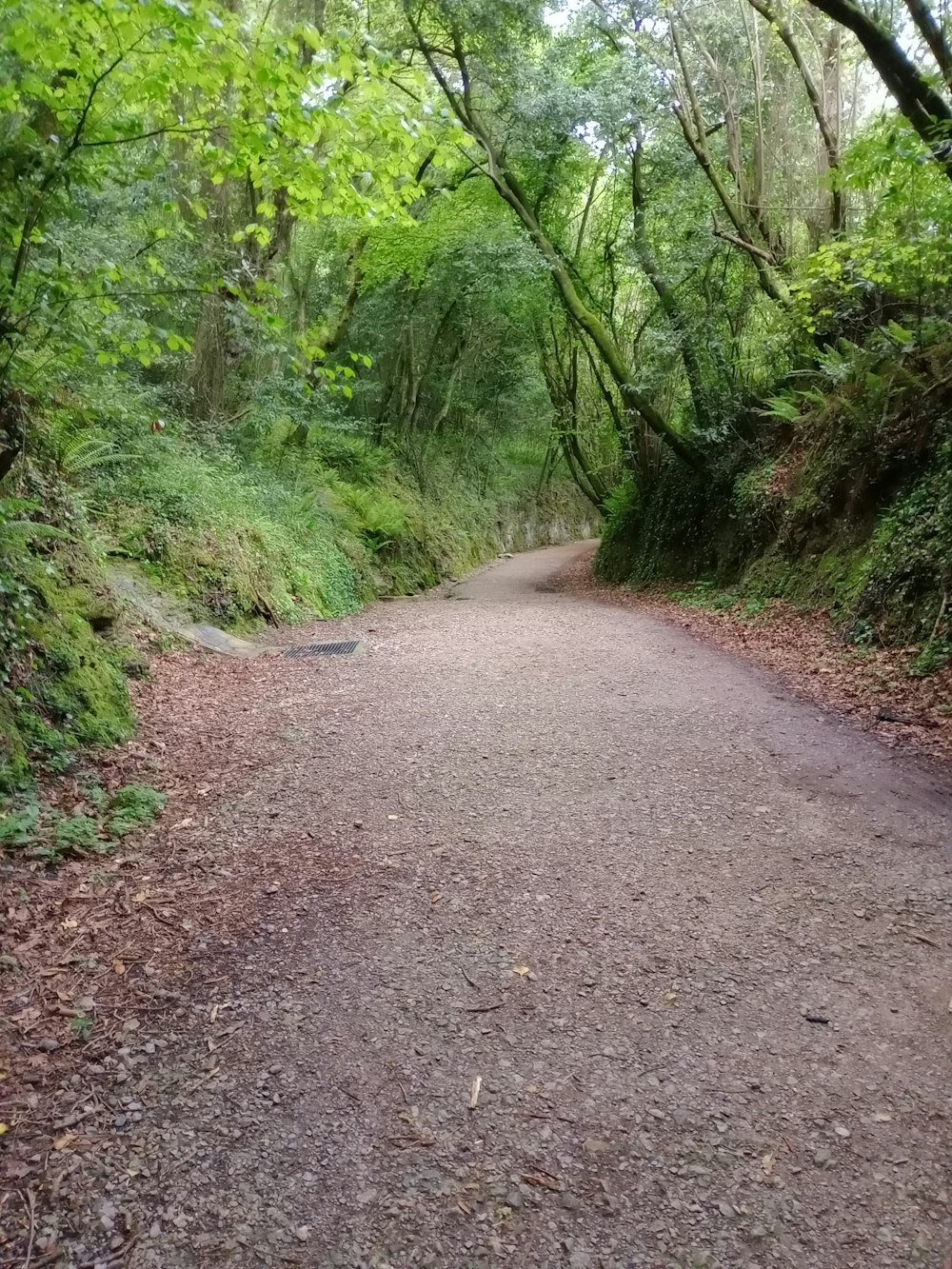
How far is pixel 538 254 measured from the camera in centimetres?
1692

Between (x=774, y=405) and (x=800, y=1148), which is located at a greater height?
(x=774, y=405)

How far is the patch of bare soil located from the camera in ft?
19.3

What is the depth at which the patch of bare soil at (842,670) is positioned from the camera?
19.3 ft

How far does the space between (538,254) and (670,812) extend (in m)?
15.5

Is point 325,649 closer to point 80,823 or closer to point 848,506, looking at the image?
point 80,823

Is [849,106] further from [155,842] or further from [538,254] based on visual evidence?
[155,842]

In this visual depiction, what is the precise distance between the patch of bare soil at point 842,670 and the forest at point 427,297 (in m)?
0.28

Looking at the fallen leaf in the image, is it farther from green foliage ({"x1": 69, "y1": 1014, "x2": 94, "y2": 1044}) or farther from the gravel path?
green foliage ({"x1": 69, "y1": 1014, "x2": 94, "y2": 1044})

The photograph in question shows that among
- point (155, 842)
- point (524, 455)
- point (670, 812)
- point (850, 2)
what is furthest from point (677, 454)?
point (524, 455)

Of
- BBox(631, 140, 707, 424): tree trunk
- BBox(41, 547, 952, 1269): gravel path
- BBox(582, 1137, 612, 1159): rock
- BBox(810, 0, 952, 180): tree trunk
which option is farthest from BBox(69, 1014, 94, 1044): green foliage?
BBox(631, 140, 707, 424): tree trunk

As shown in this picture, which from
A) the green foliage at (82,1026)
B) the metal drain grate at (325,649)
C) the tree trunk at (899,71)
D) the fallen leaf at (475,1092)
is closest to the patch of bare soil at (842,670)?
the tree trunk at (899,71)

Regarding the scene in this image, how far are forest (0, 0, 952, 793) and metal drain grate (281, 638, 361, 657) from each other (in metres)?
1.26

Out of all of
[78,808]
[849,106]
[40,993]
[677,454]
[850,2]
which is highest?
[849,106]

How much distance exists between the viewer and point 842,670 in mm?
7551
